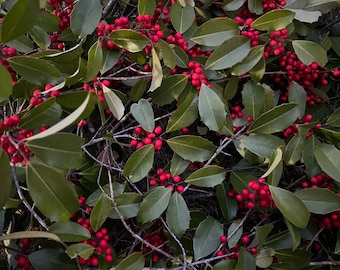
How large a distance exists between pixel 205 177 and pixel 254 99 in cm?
21

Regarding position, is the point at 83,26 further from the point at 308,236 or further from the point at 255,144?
the point at 308,236

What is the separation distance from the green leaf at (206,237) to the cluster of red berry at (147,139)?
0.19 meters

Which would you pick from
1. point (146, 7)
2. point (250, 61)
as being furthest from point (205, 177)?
point (146, 7)

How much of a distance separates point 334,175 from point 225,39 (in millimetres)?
369

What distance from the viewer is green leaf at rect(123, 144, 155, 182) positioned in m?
0.89

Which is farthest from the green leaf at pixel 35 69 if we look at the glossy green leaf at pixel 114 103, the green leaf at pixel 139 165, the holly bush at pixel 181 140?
the green leaf at pixel 139 165

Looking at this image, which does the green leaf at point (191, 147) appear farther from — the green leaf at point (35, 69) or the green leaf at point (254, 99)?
the green leaf at point (35, 69)

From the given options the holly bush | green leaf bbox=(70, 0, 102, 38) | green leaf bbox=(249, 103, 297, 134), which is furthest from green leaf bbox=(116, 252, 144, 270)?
green leaf bbox=(70, 0, 102, 38)

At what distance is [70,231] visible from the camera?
0.82 metres

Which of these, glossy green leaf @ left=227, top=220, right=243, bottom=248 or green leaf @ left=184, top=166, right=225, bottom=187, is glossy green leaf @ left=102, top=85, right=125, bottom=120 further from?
glossy green leaf @ left=227, top=220, right=243, bottom=248

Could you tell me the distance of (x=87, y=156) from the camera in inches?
38.5

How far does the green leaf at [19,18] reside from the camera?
657 millimetres

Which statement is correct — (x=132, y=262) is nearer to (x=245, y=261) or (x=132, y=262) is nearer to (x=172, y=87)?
(x=245, y=261)

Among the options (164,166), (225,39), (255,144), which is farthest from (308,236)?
(225,39)
